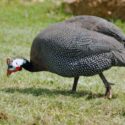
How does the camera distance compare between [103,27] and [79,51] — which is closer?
[79,51]

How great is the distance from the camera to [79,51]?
6641 millimetres

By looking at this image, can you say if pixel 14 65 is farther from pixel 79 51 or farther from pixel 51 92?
pixel 79 51

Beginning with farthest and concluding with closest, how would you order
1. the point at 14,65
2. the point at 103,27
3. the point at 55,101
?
the point at 14,65 → the point at 103,27 → the point at 55,101

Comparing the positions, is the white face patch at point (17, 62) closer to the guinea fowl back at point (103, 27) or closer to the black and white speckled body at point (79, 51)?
the black and white speckled body at point (79, 51)

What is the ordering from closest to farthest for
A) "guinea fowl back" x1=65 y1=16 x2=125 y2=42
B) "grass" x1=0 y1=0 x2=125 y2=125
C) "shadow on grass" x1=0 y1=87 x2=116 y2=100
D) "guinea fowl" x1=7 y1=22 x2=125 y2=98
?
"grass" x1=0 y1=0 x2=125 y2=125 → "guinea fowl" x1=7 y1=22 x2=125 y2=98 → "guinea fowl back" x1=65 y1=16 x2=125 y2=42 → "shadow on grass" x1=0 y1=87 x2=116 y2=100

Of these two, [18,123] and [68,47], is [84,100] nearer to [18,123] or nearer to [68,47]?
[68,47]

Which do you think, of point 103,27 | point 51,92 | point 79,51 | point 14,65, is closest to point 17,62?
point 14,65

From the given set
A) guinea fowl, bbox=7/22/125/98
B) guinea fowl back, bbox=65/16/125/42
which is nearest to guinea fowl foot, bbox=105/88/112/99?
guinea fowl, bbox=7/22/125/98

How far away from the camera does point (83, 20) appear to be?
691 cm

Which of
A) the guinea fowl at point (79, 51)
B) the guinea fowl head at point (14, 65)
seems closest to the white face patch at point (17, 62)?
the guinea fowl head at point (14, 65)

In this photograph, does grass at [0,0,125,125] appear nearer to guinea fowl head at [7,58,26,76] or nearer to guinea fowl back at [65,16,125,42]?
guinea fowl head at [7,58,26,76]

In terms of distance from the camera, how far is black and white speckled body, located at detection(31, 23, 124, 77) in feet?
21.8

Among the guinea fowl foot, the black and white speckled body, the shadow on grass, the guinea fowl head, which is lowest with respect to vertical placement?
the shadow on grass

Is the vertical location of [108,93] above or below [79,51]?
below
